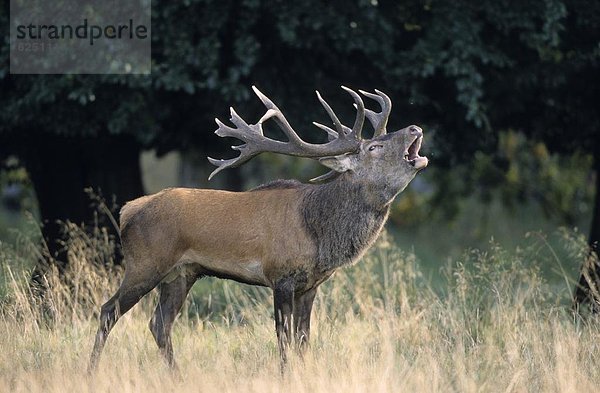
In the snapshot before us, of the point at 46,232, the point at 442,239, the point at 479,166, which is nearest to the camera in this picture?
the point at 46,232

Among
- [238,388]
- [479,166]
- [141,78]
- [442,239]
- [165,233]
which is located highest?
[141,78]

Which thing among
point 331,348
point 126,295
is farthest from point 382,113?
point 126,295

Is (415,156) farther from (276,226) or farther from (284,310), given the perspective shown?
(284,310)

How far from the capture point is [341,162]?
857 centimetres

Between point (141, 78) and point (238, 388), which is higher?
point (141, 78)

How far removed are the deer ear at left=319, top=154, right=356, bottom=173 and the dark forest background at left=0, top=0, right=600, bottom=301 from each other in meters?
1.74

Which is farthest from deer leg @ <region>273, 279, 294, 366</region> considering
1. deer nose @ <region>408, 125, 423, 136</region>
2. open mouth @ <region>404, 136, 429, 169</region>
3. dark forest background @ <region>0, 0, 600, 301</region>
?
dark forest background @ <region>0, 0, 600, 301</region>

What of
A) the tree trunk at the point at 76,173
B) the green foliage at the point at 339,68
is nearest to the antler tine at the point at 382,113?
the green foliage at the point at 339,68

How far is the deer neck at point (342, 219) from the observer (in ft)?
27.2

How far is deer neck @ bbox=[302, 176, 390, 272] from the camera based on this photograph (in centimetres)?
830

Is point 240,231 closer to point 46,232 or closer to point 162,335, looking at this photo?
point 162,335

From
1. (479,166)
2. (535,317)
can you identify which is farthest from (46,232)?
(479,166)

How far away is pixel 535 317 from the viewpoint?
29.8 feet

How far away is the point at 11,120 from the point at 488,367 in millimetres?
6028
